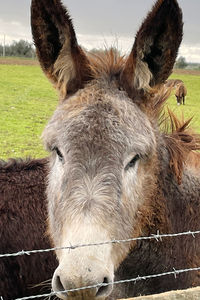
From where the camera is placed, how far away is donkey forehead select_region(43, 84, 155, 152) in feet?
8.45

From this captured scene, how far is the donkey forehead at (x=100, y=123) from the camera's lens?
2.57m

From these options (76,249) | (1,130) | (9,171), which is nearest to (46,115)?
(1,130)

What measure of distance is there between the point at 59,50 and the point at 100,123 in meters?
0.92

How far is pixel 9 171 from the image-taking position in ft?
15.1

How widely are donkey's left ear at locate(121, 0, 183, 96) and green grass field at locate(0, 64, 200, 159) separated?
856 mm

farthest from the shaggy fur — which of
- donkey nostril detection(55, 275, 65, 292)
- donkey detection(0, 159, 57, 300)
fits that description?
donkey detection(0, 159, 57, 300)

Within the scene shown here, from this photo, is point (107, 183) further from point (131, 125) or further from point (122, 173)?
point (131, 125)

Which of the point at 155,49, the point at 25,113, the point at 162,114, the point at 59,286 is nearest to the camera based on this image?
the point at 59,286

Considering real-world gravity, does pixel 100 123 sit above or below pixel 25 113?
above

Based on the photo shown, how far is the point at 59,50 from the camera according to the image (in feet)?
10.1

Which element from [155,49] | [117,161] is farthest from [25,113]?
[117,161]

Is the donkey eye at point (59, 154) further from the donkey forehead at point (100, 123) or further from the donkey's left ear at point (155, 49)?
the donkey's left ear at point (155, 49)

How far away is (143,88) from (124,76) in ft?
0.66

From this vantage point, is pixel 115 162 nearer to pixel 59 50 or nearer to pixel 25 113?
pixel 59 50
